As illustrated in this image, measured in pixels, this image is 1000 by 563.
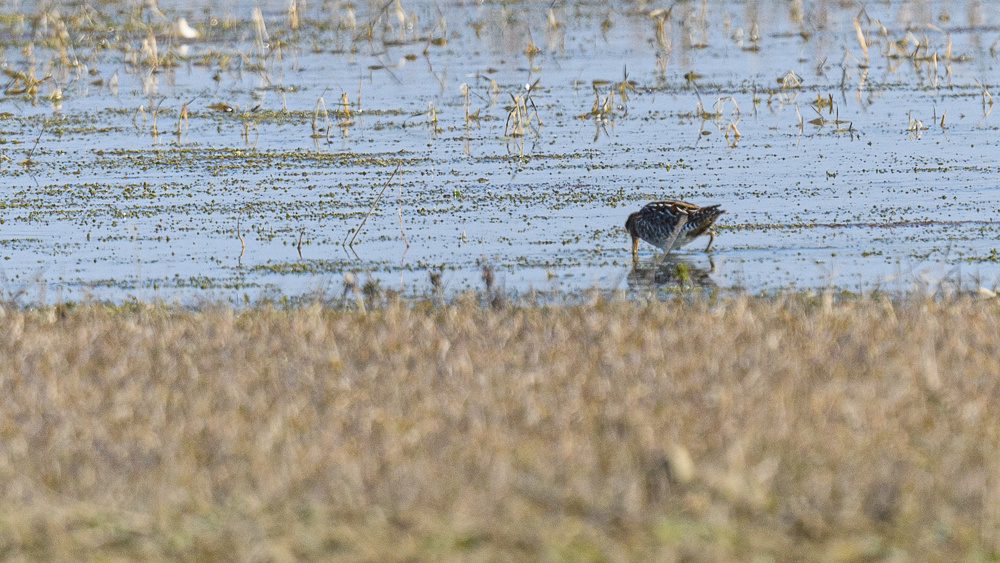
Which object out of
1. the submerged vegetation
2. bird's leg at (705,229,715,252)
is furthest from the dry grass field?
bird's leg at (705,229,715,252)

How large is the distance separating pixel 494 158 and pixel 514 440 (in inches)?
427

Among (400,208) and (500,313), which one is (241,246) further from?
(500,313)

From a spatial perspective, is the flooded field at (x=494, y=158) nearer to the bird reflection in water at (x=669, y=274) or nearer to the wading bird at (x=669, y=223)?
the bird reflection in water at (x=669, y=274)

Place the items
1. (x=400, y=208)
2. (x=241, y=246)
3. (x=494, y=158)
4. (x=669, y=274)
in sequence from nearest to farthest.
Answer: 1. (x=669, y=274)
2. (x=241, y=246)
3. (x=400, y=208)
4. (x=494, y=158)

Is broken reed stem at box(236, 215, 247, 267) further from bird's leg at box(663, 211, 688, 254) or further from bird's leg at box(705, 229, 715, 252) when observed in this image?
bird's leg at box(705, 229, 715, 252)

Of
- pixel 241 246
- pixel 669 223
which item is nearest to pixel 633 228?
pixel 669 223

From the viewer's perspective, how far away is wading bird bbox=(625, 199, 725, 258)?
11461 millimetres

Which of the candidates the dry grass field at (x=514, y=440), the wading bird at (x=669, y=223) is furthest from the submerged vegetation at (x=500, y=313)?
the wading bird at (x=669, y=223)

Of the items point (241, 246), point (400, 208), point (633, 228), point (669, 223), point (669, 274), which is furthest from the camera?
point (400, 208)

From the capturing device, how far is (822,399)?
5602mm

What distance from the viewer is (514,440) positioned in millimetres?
5242

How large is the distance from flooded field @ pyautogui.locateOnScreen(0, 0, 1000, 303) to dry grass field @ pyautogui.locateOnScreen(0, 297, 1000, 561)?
2844 mm

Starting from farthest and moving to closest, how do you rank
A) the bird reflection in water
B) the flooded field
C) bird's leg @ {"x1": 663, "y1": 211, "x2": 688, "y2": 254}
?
bird's leg @ {"x1": 663, "y1": 211, "x2": 688, "y2": 254} → the flooded field → the bird reflection in water

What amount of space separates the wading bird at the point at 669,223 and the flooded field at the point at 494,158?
206 mm
